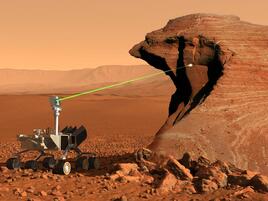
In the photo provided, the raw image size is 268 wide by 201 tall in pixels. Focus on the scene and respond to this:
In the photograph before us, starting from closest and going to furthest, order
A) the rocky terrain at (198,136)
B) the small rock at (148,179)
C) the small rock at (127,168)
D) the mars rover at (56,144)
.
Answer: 1. the rocky terrain at (198,136)
2. the small rock at (148,179)
3. the small rock at (127,168)
4. the mars rover at (56,144)

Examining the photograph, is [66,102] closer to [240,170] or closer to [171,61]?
[171,61]

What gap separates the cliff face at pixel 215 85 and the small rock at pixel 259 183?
1.28m

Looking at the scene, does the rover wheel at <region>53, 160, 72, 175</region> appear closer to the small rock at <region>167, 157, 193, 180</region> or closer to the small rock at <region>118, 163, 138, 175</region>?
the small rock at <region>118, 163, 138, 175</region>

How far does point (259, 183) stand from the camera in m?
7.93

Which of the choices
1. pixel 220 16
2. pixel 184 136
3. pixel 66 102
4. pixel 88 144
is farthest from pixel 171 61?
pixel 66 102

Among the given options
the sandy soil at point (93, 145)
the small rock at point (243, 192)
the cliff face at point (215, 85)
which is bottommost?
the sandy soil at point (93, 145)

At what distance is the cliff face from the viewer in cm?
965

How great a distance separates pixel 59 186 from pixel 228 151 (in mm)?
3204

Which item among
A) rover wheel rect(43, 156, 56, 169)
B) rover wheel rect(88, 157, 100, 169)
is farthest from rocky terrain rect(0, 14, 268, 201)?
rover wheel rect(43, 156, 56, 169)

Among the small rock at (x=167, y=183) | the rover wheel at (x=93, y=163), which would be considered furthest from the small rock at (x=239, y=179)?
the rover wheel at (x=93, y=163)

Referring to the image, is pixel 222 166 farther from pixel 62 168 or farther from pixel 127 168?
pixel 62 168

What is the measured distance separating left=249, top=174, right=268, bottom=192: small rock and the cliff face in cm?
128

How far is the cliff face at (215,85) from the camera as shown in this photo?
380 inches

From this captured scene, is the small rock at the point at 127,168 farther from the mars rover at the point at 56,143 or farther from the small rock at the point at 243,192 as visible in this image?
the small rock at the point at 243,192
